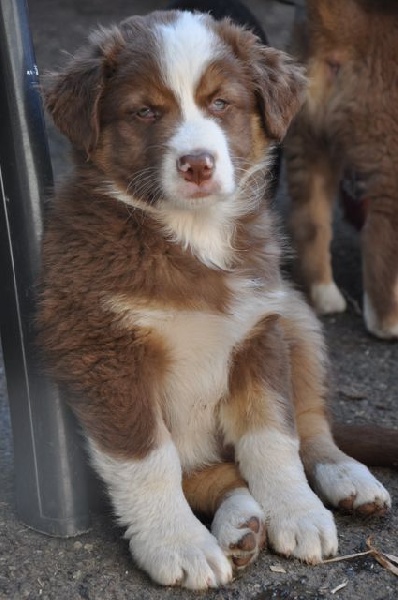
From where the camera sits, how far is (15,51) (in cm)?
332

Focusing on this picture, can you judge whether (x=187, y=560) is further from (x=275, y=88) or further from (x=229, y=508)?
(x=275, y=88)

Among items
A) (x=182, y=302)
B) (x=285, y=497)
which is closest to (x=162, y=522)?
(x=285, y=497)

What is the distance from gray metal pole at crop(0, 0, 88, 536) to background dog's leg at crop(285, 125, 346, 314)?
2.41 meters

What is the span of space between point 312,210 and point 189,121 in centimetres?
249

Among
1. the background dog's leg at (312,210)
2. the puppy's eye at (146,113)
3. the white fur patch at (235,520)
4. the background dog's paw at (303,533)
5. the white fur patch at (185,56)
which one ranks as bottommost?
the background dog's paw at (303,533)

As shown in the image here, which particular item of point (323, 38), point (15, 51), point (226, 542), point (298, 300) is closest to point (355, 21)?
point (323, 38)

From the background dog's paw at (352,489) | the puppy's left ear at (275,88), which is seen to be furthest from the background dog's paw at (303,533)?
the puppy's left ear at (275,88)

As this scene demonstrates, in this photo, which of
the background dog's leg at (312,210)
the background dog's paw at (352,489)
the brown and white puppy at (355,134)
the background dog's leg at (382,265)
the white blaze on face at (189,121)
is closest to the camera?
the white blaze on face at (189,121)

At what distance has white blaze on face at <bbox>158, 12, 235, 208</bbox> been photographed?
321 centimetres

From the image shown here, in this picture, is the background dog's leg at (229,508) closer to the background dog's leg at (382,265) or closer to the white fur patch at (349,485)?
the white fur patch at (349,485)

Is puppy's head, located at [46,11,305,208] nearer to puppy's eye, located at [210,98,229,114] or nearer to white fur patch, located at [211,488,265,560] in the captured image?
puppy's eye, located at [210,98,229,114]

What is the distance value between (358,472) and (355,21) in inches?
99.3

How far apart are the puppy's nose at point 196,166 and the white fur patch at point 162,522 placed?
817mm

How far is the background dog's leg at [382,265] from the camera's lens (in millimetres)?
5355
